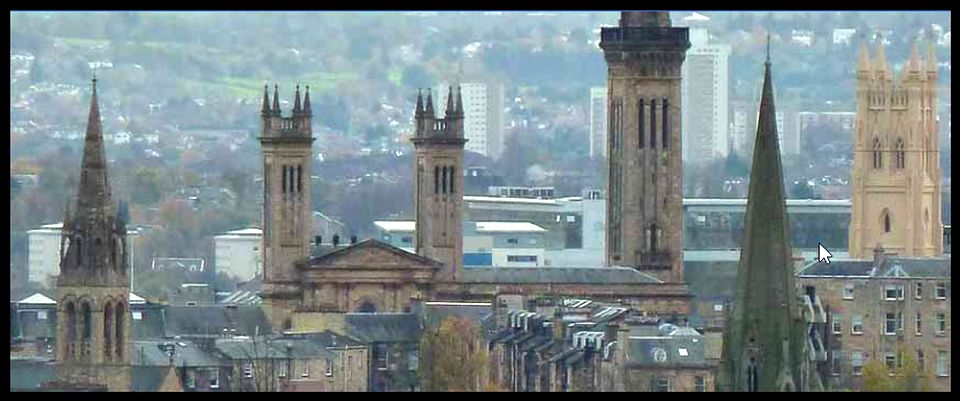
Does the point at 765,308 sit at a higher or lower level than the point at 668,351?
higher

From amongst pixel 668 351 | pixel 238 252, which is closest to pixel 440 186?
pixel 668 351

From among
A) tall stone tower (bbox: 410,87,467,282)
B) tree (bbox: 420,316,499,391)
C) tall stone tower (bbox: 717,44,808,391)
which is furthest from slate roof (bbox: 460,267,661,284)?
tall stone tower (bbox: 717,44,808,391)

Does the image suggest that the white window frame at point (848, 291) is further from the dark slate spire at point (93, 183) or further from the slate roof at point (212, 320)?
the dark slate spire at point (93, 183)

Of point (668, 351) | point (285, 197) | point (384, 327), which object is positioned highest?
point (285, 197)

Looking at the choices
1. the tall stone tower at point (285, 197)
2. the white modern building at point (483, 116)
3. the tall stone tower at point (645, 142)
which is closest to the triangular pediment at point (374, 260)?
the tall stone tower at point (285, 197)

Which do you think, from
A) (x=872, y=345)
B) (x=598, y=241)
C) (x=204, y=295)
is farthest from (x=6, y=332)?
(x=598, y=241)

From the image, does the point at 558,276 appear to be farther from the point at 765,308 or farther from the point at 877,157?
the point at 765,308

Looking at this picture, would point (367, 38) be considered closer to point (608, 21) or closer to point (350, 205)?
point (608, 21)
